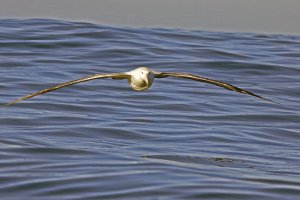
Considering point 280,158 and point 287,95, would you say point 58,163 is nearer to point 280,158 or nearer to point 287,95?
point 280,158

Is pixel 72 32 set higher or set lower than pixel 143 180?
higher

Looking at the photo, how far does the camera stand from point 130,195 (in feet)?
46.0

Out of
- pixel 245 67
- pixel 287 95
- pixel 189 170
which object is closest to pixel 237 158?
pixel 189 170

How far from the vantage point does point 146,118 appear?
20.7 metres

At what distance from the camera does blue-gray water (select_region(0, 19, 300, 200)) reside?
1497 cm

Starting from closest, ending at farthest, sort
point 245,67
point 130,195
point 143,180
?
point 130,195, point 143,180, point 245,67

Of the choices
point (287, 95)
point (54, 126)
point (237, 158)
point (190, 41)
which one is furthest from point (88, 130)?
point (190, 41)

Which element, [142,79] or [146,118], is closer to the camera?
[142,79]

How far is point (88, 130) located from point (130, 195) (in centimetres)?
538

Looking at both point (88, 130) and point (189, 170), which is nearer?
point (189, 170)

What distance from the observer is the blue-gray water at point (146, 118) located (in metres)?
15.0

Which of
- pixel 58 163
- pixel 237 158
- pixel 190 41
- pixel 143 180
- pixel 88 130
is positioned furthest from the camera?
pixel 190 41

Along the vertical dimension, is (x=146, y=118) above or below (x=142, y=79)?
below

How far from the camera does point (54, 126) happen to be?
19453 millimetres
